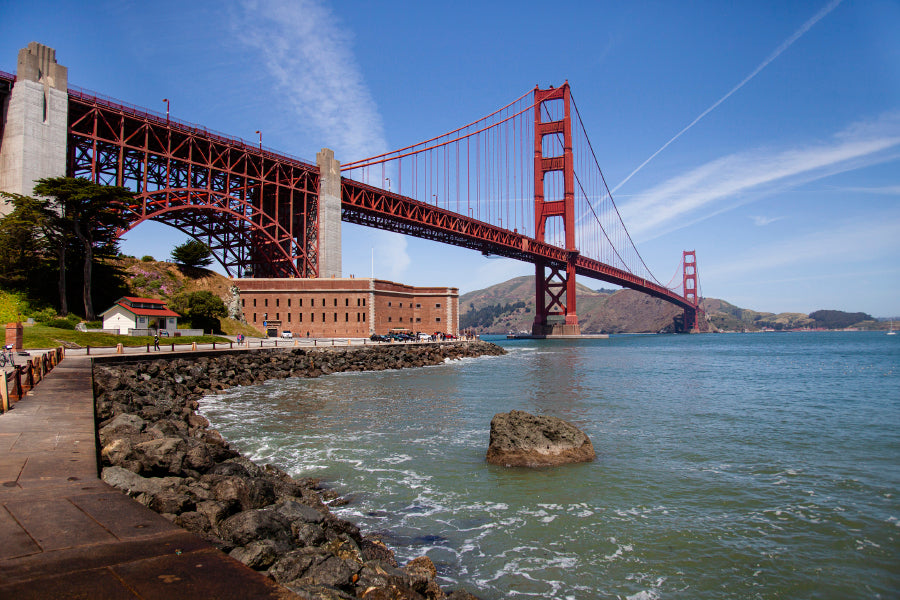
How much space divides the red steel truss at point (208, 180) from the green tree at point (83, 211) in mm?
4936

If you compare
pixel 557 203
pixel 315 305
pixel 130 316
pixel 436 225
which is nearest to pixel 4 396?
pixel 130 316

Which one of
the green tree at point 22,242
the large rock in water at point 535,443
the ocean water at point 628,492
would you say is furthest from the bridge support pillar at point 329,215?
the large rock in water at point 535,443

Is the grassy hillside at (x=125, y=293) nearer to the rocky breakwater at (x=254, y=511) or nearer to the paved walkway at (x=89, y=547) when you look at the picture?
the rocky breakwater at (x=254, y=511)

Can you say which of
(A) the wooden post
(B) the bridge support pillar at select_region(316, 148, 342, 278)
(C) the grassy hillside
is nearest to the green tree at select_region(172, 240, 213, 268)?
(C) the grassy hillside

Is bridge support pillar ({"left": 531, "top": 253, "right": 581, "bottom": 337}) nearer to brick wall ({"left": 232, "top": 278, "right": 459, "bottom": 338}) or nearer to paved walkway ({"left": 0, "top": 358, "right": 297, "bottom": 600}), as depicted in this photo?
brick wall ({"left": 232, "top": 278, "right": 459, "bottom": 338})

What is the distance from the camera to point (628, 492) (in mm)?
9578

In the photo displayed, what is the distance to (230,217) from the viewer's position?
60.6 m

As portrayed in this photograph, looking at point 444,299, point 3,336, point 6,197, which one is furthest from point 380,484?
point 444,299

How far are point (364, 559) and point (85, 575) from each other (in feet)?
10.8

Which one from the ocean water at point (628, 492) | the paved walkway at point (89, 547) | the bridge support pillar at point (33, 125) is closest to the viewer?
the paved walkway at point (89, 547)

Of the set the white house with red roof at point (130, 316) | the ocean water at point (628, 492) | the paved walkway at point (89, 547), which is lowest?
the ocean water at point (628, 492)

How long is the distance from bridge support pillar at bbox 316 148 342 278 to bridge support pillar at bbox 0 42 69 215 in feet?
84.4

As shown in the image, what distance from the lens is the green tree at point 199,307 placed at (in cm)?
4628

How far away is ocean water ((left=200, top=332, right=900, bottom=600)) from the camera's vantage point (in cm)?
666
